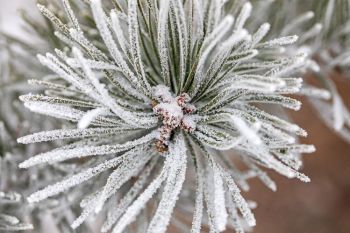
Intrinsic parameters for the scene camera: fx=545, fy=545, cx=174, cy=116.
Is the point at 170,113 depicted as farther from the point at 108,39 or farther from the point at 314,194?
the point at 314,194

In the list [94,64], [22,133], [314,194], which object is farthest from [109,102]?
[314,194]

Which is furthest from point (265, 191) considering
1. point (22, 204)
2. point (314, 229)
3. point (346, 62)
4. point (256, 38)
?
point (256, 38)

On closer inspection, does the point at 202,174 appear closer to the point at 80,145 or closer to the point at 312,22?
the point at 80,145

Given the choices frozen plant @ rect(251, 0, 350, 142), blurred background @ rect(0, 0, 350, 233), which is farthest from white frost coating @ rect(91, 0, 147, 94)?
blurred background @ rect(0, 0, 350, 233)

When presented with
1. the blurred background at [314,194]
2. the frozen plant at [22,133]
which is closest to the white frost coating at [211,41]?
the frozen plant at [22,133]

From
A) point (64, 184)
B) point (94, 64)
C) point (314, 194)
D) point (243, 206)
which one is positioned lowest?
point (314, 194)

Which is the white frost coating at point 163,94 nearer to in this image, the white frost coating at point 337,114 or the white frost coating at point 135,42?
the white frost coating at point 135,42

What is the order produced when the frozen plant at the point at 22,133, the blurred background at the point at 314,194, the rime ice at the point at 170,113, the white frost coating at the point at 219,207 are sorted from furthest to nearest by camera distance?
the blurred background at the point at 314,194, the frozen plant at the point at 22,133, the rime ice at the point at 170,113, the white frost coating at the point at 219,207
